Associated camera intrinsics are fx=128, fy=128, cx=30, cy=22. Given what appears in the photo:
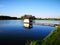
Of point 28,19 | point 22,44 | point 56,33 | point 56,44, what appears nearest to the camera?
point 56,44

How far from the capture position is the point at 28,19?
41906 mm

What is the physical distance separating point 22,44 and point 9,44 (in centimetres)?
144

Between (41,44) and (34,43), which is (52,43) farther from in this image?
(34,43)

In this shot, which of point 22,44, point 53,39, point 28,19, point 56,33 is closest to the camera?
point 53,39

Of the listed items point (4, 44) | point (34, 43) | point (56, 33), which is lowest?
point (4, 44)

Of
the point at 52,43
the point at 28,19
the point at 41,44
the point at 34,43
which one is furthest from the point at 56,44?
the point at 28,19

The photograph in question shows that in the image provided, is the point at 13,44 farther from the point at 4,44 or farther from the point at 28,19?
the point at 28,19

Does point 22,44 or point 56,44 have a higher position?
point 56,44

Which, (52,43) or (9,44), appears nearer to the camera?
(52,43)

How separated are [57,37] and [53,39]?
0.13 m

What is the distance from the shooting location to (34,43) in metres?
3.88

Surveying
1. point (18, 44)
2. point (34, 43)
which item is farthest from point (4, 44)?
point (34, 43)

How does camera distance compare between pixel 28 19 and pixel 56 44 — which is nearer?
pixel 56 44

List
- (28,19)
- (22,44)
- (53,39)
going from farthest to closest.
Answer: (28,19)
(22,44)
(53,39)
